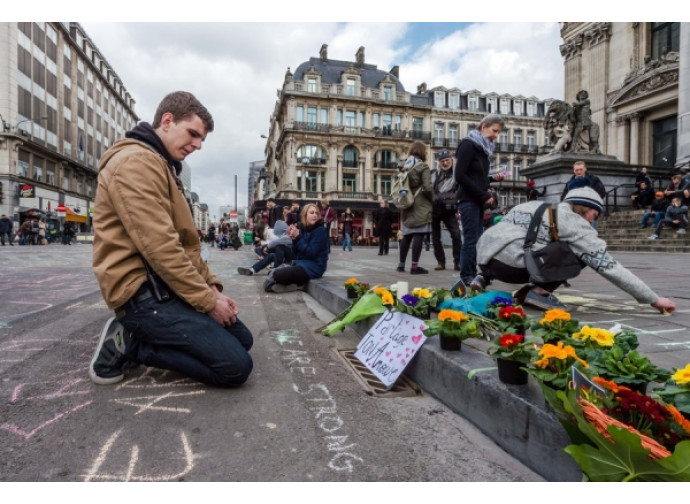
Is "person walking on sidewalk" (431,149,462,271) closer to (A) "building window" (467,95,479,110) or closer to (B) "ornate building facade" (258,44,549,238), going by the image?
(B) "ornate building facade" (258,44,549,238)

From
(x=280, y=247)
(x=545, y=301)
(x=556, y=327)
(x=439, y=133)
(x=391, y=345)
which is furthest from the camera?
(x=439, y=133)

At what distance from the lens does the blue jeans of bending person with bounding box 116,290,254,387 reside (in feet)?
8.03

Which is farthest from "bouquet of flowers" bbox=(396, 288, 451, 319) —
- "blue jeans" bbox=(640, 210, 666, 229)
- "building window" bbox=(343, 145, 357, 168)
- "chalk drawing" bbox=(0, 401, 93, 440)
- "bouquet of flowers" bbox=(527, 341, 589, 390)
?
"building window" bbox=(343, 145, 357, 168)

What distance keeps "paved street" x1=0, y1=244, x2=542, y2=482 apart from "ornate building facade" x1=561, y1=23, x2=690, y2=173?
76.7 feet

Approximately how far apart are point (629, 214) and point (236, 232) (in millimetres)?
18777

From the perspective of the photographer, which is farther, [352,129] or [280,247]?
[352,129]

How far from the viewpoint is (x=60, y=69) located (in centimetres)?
4375

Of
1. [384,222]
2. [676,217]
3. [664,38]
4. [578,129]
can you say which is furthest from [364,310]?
[664,38]

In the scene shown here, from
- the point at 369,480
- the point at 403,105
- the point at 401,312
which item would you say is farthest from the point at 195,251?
the point at 403,105

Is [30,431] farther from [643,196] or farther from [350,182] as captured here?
[350,182]

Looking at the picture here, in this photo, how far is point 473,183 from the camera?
4910 mm

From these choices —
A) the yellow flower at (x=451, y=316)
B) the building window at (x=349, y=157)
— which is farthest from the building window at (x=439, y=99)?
the yellow flower at (x=451, y=316)

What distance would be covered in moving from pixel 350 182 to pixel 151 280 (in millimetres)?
45236

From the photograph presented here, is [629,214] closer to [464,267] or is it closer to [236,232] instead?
[464,267]
